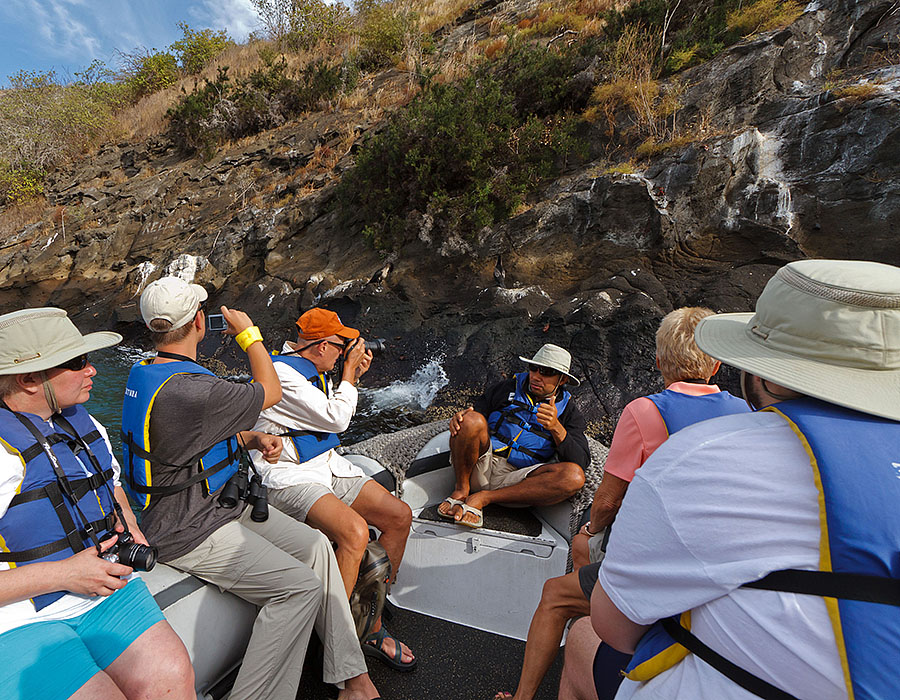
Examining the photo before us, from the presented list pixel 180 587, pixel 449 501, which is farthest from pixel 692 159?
pixel 180 587

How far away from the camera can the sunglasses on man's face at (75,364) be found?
162 cm

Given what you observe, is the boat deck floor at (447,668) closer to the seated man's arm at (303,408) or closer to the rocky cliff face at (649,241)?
the seated man's arm at (303,408)

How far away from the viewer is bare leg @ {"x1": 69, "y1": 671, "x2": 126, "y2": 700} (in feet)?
4.10

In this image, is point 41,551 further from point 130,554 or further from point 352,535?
point 352,535

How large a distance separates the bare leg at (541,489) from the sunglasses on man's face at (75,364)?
2005 mm

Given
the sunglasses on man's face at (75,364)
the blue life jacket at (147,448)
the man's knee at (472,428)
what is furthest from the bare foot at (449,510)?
the sunglasses on man's face at (75,364)

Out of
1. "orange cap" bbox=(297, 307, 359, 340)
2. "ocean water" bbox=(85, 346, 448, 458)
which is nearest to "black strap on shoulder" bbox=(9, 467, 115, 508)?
"orange cap" bbox=(297, 307, 359, 340)

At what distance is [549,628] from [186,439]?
61.3 inches

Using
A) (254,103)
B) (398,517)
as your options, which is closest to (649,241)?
(398,517)

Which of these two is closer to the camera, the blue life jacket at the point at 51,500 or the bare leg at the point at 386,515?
the blue life jacket at the point at 51,500

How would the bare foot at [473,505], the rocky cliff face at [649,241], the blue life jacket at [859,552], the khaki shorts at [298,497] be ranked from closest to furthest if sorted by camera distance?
the blue life jacket at [859,552] < the khaki shorts at [298,497] < the bare foot at [473,505] < the rocky cliff face at [649,241]

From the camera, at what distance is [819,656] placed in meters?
0.69

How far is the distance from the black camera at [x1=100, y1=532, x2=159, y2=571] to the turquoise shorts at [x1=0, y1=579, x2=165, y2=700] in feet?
0.24

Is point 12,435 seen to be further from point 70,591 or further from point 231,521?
point 231,521
